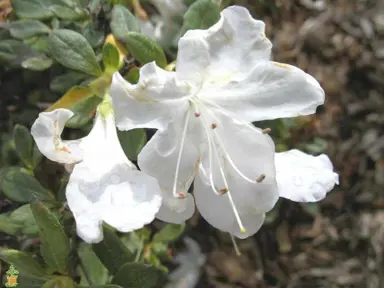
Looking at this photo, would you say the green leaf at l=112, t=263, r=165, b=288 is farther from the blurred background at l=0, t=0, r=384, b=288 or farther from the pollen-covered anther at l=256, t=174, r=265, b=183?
the blurred background at l=0, t=0, r=384, b=288

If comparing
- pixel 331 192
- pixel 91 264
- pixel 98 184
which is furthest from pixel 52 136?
pixel 331 192

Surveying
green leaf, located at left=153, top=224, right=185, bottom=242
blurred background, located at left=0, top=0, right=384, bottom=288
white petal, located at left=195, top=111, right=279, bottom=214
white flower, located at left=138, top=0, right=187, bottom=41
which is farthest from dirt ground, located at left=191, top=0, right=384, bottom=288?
white petal, located at left=195, top=111, right=279, bottom=214

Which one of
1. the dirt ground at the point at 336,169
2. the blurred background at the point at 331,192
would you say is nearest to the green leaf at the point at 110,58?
the blurred background at the point at 331,192

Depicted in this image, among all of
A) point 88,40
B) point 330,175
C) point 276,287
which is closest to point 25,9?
point 88,40

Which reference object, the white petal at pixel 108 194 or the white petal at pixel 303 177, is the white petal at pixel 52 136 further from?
the white petal at pixel 303 177

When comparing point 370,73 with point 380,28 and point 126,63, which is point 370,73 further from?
point 126,63
